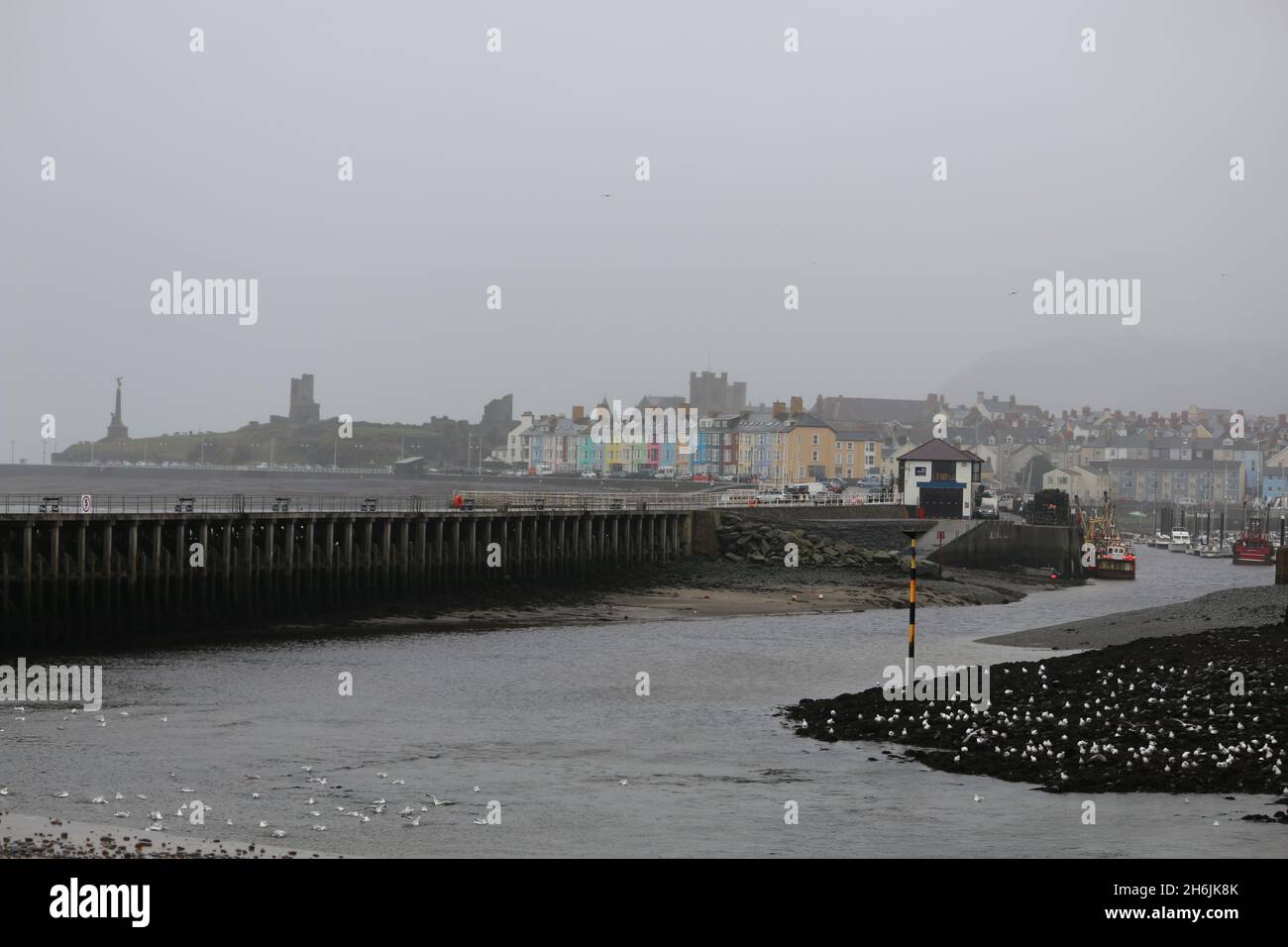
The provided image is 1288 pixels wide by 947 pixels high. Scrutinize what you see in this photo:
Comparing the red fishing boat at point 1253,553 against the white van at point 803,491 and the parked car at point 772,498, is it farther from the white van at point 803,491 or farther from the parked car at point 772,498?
the parked car at point 772,498

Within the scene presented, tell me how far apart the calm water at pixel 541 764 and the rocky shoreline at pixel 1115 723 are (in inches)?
31.1

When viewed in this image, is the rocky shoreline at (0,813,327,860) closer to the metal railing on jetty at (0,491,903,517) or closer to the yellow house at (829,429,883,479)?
the metal railing on jetty at (0,491,903,517)

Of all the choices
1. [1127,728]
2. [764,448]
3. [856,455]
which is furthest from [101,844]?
[856,455]

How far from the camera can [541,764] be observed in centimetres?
2797

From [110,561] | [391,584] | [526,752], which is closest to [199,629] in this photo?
[110,561]

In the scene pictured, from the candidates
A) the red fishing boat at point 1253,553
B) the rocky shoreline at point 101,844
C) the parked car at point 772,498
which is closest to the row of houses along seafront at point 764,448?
the red fishing boat at point 1253,553

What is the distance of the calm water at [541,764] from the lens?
22062 millimetres

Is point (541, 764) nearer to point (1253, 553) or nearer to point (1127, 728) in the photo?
point (1127, 728)

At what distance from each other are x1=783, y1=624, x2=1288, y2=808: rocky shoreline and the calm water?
2.59ft

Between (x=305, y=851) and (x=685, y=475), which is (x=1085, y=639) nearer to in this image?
(x=305, y=851)

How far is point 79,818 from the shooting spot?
22.1m

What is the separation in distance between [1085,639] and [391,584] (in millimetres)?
23936
